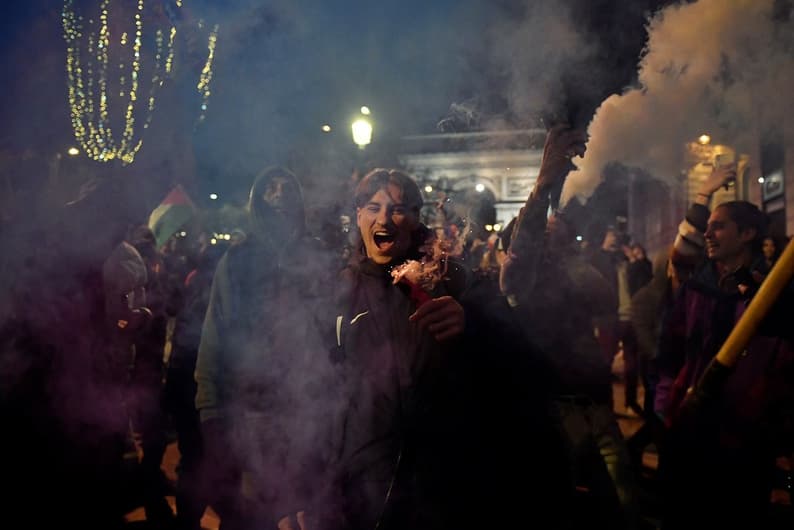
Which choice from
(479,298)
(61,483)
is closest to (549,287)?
(479,298)

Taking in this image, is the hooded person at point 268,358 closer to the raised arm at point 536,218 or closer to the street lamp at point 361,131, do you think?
the street lamp at point 361,131

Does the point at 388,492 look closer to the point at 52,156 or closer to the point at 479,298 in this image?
the point at 479,298

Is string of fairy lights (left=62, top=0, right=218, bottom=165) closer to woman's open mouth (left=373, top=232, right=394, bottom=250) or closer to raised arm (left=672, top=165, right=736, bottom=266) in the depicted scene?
woman's open mouth (left=373, top=232, right=394, bottom=250)

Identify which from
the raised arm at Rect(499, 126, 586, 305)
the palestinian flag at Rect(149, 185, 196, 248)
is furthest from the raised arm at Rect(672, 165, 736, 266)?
the palestinian flag at Rect(149, 185, 196, 248)

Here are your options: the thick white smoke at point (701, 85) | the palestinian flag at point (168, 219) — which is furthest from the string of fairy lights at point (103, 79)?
the thick white smoke at point (701, 85)

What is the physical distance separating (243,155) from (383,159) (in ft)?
3.39

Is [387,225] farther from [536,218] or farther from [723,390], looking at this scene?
[723,390]

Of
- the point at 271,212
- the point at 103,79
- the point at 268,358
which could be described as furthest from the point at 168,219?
the point at 268,358

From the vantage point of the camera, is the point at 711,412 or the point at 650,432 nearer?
the point at 711,412

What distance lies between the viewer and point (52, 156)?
139 inches

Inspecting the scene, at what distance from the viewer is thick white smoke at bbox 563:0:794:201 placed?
2.24m

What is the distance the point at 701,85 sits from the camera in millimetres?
2576

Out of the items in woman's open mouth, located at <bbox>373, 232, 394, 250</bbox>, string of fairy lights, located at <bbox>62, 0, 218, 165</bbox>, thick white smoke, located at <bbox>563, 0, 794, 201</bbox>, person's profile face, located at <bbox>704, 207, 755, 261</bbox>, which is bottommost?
person's profile face, located at <bbox>704, 207, 755, 261</bbox>

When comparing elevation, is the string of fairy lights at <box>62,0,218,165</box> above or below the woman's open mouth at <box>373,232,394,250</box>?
above
